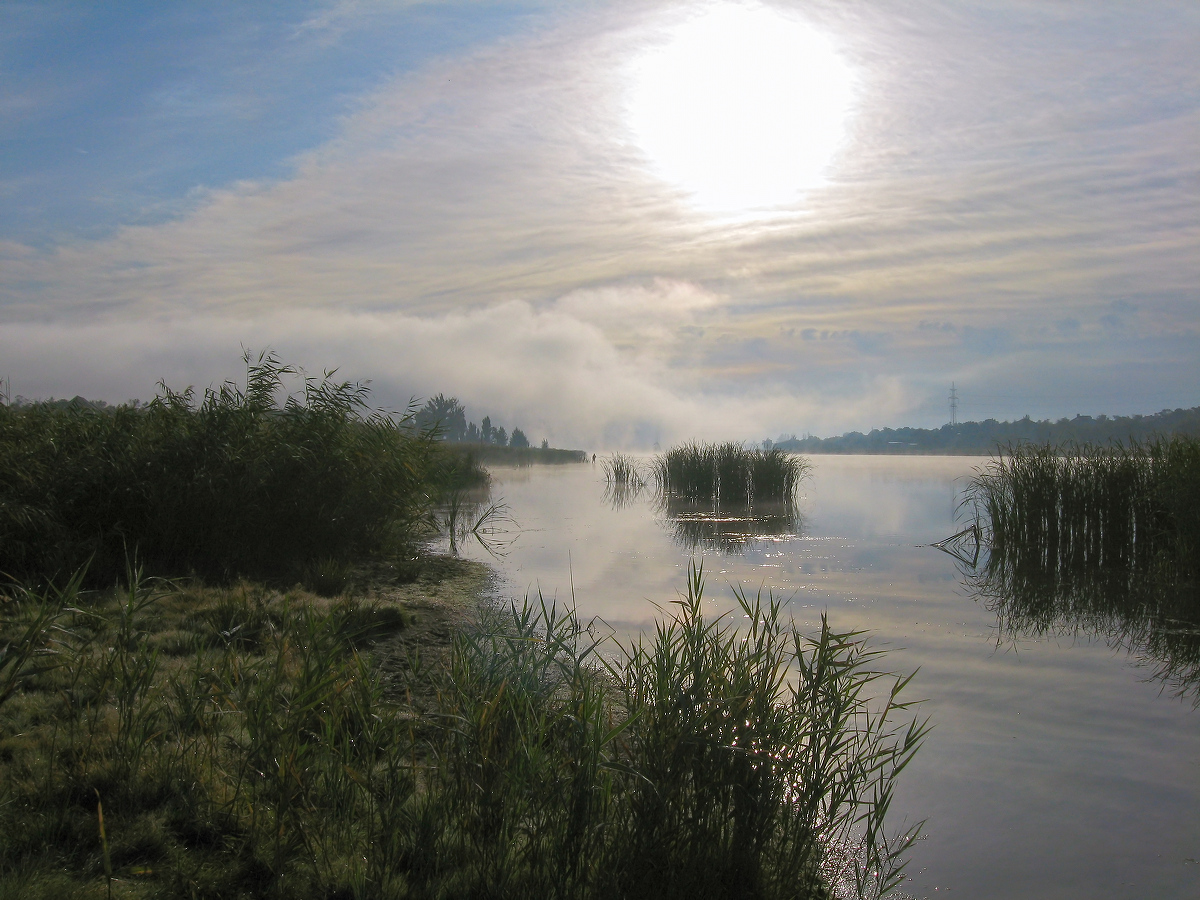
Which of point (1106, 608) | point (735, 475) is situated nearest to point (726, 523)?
point (735, 475)

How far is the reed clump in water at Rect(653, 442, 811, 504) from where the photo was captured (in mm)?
25562

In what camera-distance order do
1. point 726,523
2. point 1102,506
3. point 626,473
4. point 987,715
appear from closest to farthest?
point 987,715 < point 1102,506 < point 726,523 < point 626,473

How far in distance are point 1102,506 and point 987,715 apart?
901cm

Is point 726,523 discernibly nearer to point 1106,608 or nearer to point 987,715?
point 1106,608

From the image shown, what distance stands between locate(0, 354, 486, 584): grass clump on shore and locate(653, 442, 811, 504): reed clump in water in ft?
49.4

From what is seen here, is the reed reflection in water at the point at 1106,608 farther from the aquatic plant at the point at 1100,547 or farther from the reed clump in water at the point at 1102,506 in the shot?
the reed clump in water at the point at 1102,506

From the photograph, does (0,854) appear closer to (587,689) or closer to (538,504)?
(587,689)

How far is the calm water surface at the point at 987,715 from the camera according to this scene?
430 cm

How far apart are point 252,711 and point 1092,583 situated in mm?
12493

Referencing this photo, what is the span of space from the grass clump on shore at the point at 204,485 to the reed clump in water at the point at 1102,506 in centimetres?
1081

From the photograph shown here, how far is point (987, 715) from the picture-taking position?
6.54 metres

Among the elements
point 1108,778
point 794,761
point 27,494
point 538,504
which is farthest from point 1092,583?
point 538,504

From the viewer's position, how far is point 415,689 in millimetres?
5918

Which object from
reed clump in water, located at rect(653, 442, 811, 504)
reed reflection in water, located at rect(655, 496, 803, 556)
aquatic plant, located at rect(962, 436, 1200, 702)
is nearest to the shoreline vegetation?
aquatic plant, located at rect(962, 436, 1200, 702)
